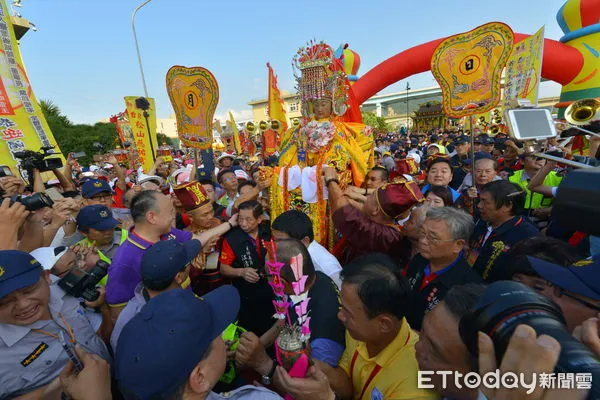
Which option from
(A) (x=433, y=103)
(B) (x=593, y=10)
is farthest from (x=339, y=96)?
(A) (x=433, y=103)

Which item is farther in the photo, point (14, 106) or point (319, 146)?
point (14, 106)

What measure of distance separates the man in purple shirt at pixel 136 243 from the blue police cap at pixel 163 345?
115cm

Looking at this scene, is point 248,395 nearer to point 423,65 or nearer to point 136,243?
point 136,243

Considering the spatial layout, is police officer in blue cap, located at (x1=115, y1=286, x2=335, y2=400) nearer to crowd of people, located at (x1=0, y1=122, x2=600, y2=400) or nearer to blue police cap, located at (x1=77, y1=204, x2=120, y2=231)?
crowd of people, located at (x1=0, y1=122, x2=600, y2=400)

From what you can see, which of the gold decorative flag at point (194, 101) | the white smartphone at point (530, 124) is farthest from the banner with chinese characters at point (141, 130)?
the white smartphone at point (530, 124)

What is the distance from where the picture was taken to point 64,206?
2688mm

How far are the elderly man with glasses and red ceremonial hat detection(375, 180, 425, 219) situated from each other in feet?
0.94

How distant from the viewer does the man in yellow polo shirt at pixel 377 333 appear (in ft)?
4.45

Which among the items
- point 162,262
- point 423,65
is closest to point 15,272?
point 162,262

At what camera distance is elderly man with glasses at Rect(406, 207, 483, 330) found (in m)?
1.94

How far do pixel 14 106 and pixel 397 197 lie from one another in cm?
721

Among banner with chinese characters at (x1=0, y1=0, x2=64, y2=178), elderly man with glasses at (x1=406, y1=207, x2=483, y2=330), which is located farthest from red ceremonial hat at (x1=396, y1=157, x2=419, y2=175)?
banner with chinese characters at (x1=0, y1=0, x2=64, y2=178)

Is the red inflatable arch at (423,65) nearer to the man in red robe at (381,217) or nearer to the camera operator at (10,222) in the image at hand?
the man in red robe at (381,217)

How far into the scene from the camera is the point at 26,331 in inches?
61.1
